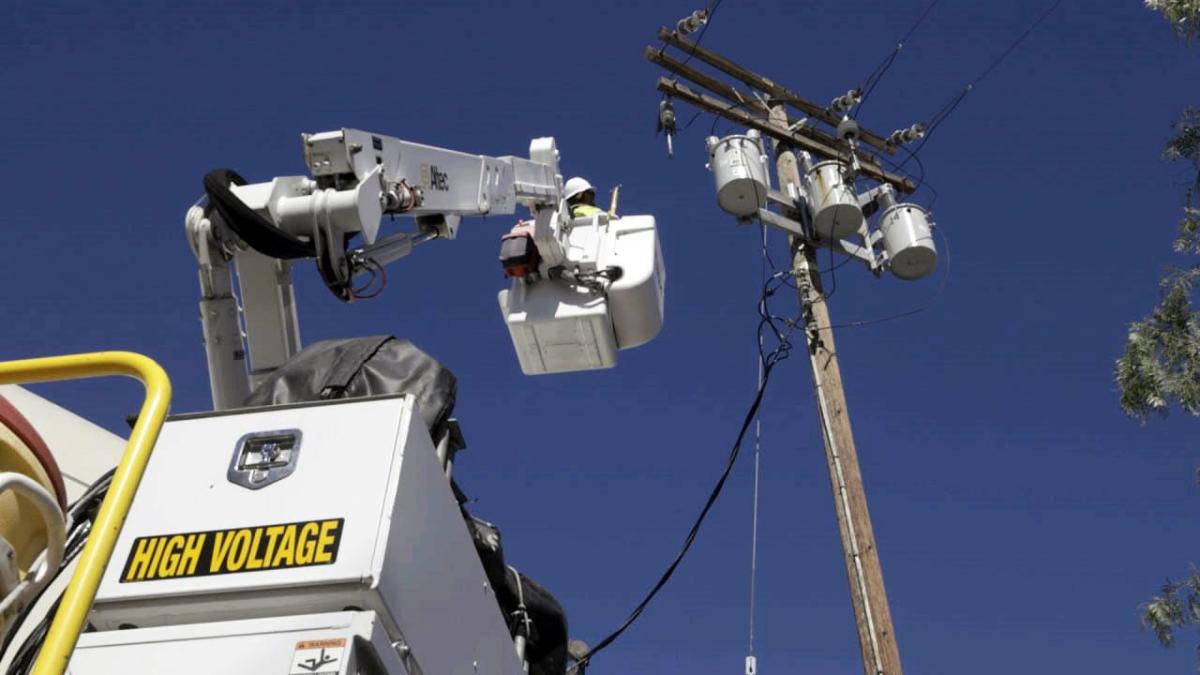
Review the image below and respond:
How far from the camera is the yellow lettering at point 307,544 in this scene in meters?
2.85

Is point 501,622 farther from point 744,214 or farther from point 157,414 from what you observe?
point 744,214

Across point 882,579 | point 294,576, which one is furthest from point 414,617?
point 882,579

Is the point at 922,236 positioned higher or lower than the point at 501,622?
higher

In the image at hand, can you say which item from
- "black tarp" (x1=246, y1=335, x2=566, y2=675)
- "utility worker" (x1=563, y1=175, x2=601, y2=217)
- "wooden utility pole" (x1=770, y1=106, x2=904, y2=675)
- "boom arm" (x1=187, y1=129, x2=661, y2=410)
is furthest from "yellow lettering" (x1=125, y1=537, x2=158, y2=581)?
"wooden utility pole" (x1=770, y1=106, x2=904, y2=675)

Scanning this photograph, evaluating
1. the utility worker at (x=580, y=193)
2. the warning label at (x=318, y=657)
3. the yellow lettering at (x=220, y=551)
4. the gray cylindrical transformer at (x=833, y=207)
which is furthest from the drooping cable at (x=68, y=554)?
the gray cylindrical transformer at (x=833, y=207)

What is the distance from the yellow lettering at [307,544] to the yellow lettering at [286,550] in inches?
0.5

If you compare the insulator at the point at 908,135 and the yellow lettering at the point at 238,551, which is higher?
the insulator at the point at 908,135

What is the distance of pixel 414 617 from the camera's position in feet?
9.97

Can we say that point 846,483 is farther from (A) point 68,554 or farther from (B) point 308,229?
(A) point 68,554

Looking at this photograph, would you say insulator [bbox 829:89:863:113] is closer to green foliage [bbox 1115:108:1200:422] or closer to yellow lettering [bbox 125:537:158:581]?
green foliage [bbox 1115:108:1200:422]

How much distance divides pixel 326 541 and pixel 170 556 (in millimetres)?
351

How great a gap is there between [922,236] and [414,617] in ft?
27.8

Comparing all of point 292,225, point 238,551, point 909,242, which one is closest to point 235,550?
point 238,551

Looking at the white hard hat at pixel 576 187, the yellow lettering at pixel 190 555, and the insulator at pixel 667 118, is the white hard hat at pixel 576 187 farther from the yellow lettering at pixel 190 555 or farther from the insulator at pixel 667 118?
the yellow lettering at pixel 190 555
